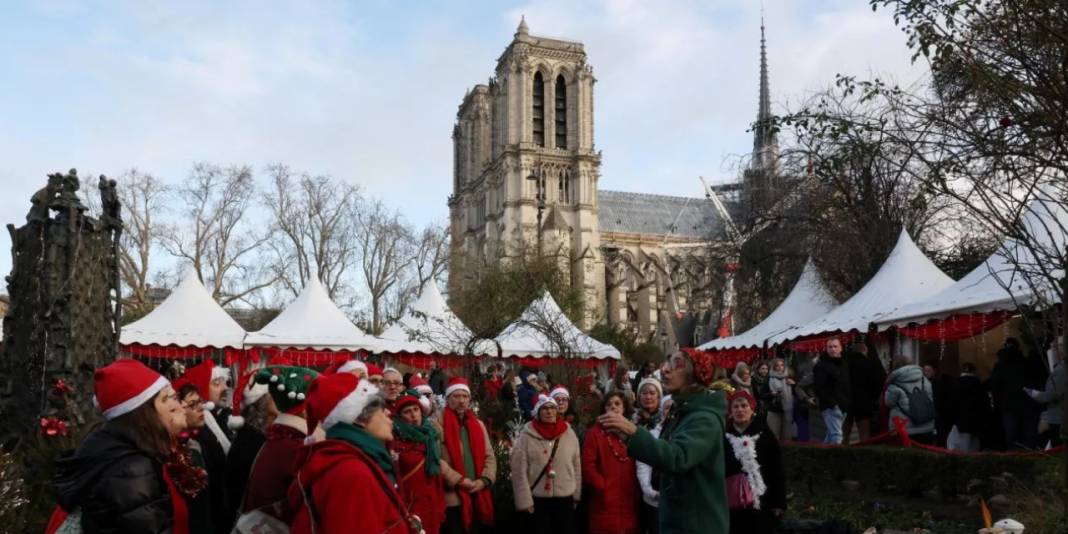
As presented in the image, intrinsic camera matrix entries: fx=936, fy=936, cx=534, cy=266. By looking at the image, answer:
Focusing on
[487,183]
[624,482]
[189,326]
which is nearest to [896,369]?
[624,482]

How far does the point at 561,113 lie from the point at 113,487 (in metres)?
75.9

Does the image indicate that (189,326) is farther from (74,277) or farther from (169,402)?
(169,402)

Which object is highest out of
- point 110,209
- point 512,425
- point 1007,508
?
point 110,209

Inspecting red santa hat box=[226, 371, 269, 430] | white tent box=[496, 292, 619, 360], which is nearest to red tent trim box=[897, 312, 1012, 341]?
white tent box=[496, 292, 619, 360]

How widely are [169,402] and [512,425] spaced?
7.28 metres

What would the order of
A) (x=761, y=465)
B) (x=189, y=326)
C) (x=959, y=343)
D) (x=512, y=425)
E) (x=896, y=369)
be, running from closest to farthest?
1. (x=761, y=465)
2. (x=512, y=425)
3. (x=896, y=369)
4. (x=959, y=343)
5. (x=189, y=326)

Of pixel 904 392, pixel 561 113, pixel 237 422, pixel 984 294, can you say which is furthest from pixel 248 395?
pixel 561 113

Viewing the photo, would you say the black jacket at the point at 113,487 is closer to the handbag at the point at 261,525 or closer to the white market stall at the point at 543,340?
the handbag at the point at 261,525

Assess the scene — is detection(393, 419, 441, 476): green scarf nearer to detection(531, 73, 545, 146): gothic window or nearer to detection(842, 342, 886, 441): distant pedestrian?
detection(842, 342, 886, 441): distant pedestrian

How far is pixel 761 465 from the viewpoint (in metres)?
5.99

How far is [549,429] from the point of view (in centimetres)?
777

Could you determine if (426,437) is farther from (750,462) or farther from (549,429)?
(750,462)

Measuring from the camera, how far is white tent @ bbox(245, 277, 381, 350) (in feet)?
72.7

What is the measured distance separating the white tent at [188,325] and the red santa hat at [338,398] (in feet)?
61.9
